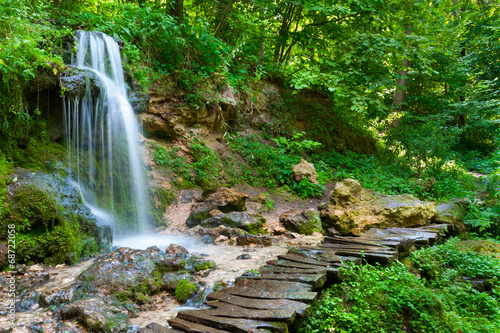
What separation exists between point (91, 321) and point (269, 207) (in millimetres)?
6517

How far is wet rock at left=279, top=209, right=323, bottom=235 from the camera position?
713 centimetres

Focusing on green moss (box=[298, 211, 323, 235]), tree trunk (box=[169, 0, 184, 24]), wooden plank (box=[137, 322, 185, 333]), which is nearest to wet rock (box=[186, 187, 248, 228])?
green moss (box=[298, 211, 323, 235])

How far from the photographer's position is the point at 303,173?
10.5 m

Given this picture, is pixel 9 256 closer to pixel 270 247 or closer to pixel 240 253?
pixel 240 253

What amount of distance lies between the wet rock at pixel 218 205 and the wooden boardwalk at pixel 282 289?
9.53 feet

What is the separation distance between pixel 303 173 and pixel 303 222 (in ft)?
11.7

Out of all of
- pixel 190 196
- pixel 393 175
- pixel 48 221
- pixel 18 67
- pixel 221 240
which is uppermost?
pixel 18 67

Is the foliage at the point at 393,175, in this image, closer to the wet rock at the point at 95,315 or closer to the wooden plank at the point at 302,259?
the wooden plank at the point at 302,259

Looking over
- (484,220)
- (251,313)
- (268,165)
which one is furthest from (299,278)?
(268,165)

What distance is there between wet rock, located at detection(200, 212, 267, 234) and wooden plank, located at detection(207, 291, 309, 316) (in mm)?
3791

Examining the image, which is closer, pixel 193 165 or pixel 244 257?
pixel 244 257

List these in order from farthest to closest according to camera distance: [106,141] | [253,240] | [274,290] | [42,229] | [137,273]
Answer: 1. [106,141]
2. [253,240]
3. [42,229]
4. [137,273]
5. [274,290]

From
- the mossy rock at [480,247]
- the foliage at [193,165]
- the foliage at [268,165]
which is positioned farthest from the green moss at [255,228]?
the mossy rock at [480,247]

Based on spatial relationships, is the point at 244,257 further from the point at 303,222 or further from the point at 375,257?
the point at 303,222
